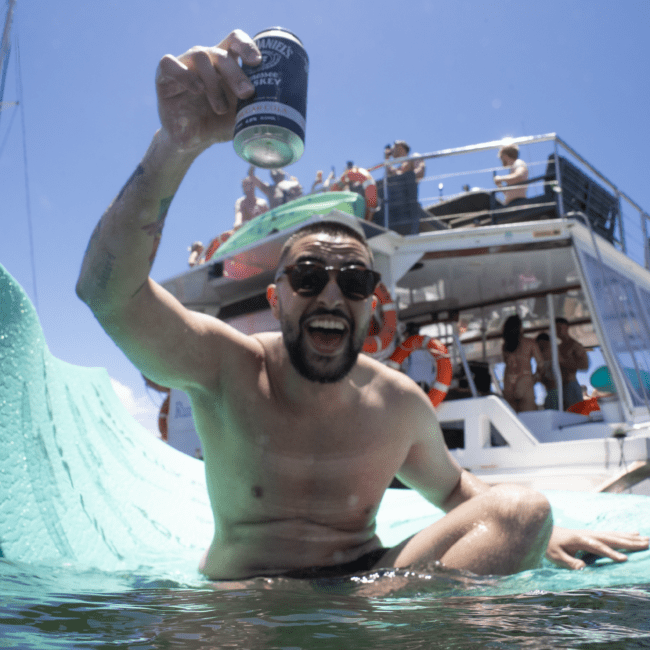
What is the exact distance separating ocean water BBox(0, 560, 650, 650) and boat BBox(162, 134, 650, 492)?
406 centimetres

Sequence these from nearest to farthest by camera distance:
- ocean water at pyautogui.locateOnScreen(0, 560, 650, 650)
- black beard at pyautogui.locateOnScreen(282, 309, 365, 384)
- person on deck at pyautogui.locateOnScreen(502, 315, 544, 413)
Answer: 1. ocean water at pyautogui.locateOnScreen(0, 560, 650, 650)
2. black beard at pyautogui.locateOnScreen(282, 309, 365, 384)
3. person on deck at pyautogui.locateOnScreen(502, 315, 544, 413)

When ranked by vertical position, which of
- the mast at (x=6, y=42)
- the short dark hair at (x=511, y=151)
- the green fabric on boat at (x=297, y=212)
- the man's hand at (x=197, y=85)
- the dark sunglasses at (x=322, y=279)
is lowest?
the dark sunglasses at (x=322, y=279)

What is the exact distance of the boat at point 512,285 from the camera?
5.63m

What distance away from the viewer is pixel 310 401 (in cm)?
181

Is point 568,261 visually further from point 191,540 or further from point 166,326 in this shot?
point 166,326

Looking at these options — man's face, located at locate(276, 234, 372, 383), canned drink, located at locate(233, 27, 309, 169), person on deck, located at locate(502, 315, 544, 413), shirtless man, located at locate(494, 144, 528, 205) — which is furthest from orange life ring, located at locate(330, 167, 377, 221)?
canned drink, located at locate(233, 27, 309, 169)

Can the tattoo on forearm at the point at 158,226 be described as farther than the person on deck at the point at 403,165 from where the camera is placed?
No

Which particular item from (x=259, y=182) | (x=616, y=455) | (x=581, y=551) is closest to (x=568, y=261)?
(x=616, y=455)

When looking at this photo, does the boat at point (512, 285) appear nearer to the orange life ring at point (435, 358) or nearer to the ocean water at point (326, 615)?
the orange life ring at point (435, 358)

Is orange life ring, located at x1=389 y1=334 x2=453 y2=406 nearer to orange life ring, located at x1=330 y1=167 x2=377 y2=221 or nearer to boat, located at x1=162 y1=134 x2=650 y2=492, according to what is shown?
boat, located at x1=162 y1=134 x2=650 y2=492

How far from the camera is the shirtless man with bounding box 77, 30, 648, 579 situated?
5.19 feet

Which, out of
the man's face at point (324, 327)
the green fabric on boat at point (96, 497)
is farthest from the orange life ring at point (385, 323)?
the man's face at point (324, 327)

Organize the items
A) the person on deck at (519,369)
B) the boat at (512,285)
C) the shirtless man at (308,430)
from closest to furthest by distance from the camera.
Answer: the shirtless man at (308,430) < the boat at (512,285) < the person on deck at (519,369)

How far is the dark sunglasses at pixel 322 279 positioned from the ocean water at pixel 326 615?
835mm
